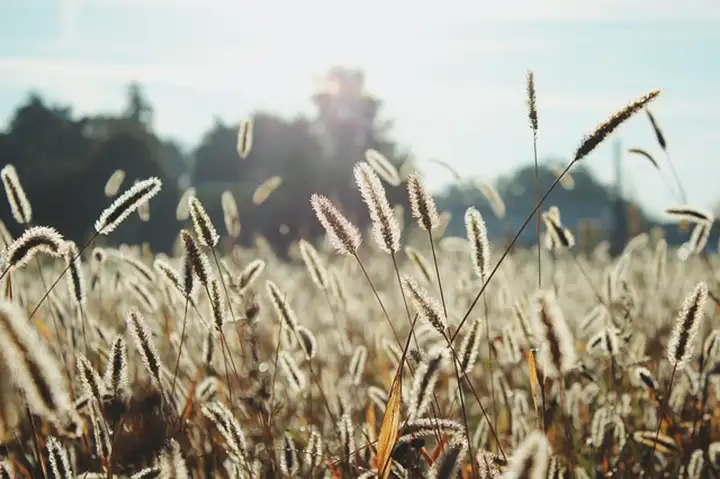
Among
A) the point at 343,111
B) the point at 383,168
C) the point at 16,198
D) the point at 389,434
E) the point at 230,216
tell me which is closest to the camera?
the point at 389,434

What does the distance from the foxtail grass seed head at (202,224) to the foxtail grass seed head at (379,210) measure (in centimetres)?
36

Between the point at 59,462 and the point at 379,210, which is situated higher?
the point at 379,210

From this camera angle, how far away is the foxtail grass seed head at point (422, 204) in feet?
4.62

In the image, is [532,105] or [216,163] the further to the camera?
[216,163]

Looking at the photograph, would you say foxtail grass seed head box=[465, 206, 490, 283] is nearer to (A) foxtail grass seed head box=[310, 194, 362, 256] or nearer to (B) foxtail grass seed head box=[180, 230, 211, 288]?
(A) foxtail grass seed head box=[310, 194, 362, 256]

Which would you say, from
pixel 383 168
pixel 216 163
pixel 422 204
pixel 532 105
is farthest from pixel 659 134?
pixel 216 163

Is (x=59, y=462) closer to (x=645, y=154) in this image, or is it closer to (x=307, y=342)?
(x=307, y=342)

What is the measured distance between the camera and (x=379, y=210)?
55.5 inches

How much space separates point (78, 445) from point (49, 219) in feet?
109

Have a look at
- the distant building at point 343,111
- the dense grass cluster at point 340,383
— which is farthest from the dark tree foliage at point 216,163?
the dense grass cluster at point 340,383

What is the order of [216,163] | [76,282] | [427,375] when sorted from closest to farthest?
1. [427,375]
2. [76,282]
3. [216,163]

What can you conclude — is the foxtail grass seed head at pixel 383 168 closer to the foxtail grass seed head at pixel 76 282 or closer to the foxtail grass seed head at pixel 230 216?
the foxtail grass seed head at pixel 230 216

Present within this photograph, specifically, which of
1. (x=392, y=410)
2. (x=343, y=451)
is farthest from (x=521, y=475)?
(x=343, y=451)

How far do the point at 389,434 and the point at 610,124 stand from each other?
0.69 metres
